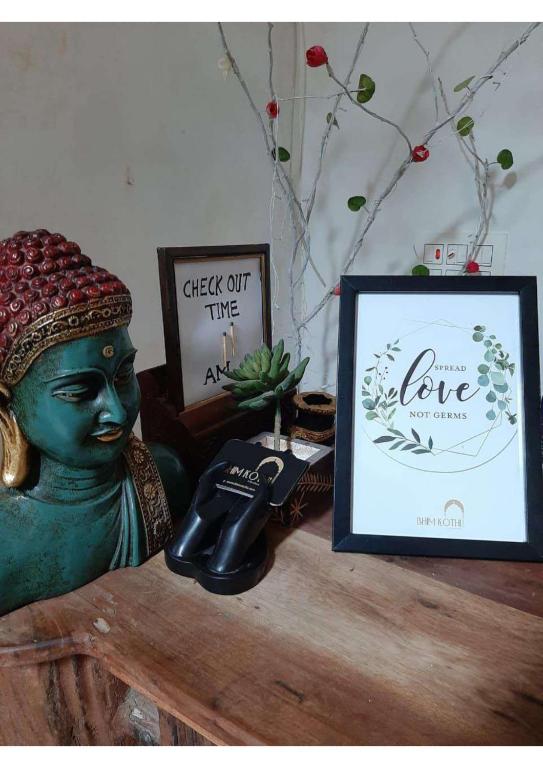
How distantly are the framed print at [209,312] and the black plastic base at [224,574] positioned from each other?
0.75 feet

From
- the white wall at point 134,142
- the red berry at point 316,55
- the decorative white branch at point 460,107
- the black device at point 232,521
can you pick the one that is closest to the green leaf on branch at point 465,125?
the decorative white branch at point 460,107

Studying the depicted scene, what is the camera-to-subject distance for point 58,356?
57 cm

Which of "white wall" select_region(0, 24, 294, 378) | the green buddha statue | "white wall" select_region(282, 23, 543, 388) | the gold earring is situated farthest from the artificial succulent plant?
"white wall" select_region(282, 23, 543, 388)

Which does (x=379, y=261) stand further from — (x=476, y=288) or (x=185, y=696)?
(x=185, y=696)

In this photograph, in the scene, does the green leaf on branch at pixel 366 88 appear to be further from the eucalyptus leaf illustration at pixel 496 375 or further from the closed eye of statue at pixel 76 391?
the closed eye of statue at pixel 76 391

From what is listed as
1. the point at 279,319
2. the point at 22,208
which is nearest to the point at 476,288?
the point at 22,208

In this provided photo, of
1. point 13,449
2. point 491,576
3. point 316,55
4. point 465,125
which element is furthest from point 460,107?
point 13,449

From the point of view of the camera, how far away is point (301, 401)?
3.01ft

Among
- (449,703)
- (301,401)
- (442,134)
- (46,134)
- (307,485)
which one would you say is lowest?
(449,703)

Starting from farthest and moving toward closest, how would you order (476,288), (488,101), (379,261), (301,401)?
(379,261), (488,101), (301,401), (476,288)

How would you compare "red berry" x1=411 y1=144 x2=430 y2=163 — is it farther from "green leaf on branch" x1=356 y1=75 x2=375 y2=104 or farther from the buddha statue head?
the buddha statue head

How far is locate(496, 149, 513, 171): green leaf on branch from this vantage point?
1.14 m

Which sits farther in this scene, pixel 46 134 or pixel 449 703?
pixel 46 134

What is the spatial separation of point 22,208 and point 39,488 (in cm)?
53
